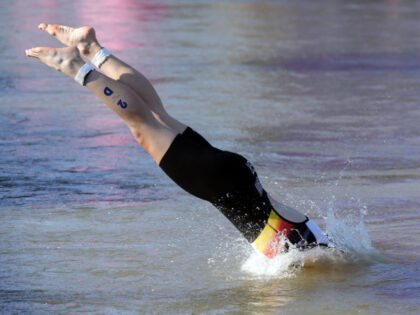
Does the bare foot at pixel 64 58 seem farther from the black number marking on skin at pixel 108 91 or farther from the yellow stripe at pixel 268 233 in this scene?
the yellow stripe at pixel 268 233

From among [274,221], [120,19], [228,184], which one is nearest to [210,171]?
[228,184]

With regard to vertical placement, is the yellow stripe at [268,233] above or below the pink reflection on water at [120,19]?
above

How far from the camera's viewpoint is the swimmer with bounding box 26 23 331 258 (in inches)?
183

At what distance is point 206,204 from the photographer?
20.3 feet

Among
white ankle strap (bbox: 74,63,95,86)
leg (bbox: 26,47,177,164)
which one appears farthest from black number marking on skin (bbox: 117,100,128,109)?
white ankle strap (bbox: 74,63,95,86)

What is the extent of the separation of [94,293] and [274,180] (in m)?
2.61

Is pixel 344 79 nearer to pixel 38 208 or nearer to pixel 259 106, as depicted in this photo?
pixel 259 106

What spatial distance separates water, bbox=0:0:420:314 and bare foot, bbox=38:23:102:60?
114 cm

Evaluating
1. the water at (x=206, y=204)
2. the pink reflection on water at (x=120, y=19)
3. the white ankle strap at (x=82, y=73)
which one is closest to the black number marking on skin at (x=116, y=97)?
the white ankle strap at (x=82, y=73)

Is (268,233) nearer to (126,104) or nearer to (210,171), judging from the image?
(210,171)

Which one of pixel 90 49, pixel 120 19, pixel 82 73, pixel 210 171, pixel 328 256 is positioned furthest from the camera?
pixel 120 19

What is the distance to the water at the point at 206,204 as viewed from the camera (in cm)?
446

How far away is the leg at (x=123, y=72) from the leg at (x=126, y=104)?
187mm

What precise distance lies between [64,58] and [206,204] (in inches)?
71.8
